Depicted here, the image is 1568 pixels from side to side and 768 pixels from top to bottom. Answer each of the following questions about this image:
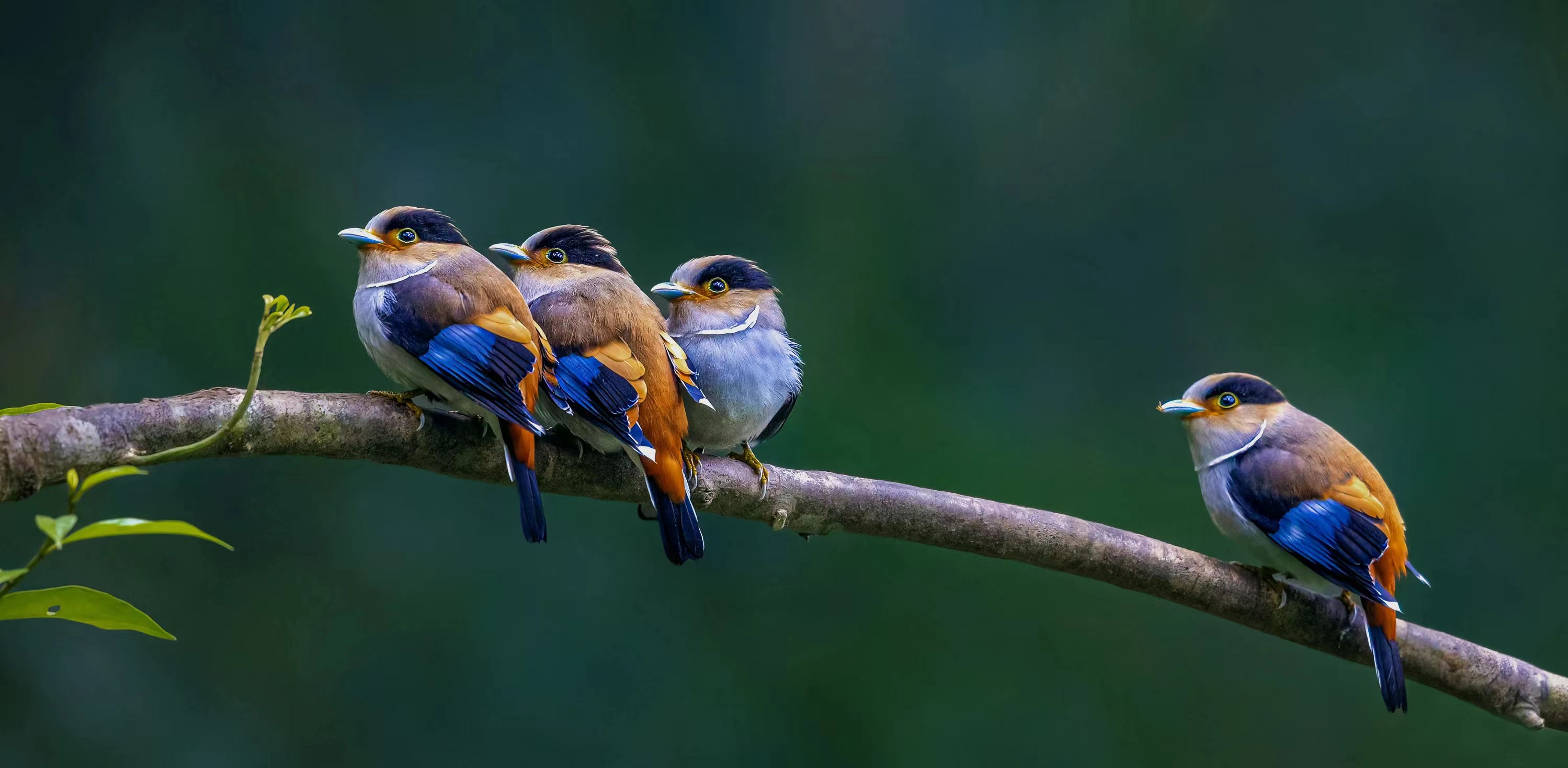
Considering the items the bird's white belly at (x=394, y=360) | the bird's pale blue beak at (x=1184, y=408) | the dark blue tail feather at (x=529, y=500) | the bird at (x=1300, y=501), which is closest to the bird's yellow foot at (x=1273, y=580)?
the bird at (x=1300, y=501)

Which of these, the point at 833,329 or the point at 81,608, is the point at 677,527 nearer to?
the point at 81,608

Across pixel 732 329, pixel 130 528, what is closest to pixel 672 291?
pixel 732 329

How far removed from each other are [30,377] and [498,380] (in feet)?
7.29

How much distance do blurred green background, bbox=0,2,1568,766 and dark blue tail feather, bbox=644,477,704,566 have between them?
1851 millimetres

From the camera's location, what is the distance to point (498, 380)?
5.10ft

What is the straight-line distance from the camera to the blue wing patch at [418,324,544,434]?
1543 mm

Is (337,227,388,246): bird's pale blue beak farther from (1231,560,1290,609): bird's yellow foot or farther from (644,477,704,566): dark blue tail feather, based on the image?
(1231,560,1290,609): bird's yellow foot

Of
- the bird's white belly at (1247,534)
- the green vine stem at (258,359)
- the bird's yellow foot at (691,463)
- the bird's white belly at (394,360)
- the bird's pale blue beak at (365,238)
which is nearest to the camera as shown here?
the green vine stem at (258,359)

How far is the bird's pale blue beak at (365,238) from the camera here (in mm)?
1729

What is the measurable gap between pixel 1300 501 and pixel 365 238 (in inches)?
66.0

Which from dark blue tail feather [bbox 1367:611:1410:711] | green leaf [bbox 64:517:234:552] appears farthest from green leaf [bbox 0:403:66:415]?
dark blue tail feather [bbox 1367:611:1410:711]

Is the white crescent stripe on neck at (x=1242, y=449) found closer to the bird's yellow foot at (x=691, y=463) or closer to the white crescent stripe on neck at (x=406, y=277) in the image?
the bird's yellow foot at (x=691, y=463)

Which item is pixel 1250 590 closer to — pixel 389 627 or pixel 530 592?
pixel 530 592

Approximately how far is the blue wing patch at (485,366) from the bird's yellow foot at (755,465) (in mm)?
466
